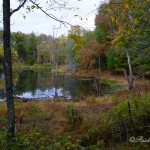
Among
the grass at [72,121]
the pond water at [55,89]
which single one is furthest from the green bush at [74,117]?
the pond water at [55,89]

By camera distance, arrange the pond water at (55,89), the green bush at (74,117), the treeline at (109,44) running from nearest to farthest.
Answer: the treeline at (109,44)
the green bush at (74,117)
the pond water at (55,89)

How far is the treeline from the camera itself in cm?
636

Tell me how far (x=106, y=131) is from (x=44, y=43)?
89.3 meters

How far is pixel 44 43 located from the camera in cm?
9606

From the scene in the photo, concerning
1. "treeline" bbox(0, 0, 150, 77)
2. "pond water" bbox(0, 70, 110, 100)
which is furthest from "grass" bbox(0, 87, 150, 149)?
"pond water" bbox(0, 70, 110, 100)

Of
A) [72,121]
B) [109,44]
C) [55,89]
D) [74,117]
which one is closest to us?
[72,121]

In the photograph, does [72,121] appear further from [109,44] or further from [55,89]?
[109,44]

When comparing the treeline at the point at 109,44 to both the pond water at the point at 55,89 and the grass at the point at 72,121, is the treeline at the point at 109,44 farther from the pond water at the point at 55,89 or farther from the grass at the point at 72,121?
the pond water at the point at 55,89

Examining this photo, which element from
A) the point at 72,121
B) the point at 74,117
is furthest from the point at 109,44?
the point at 72,121

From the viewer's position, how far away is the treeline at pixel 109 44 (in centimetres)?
636

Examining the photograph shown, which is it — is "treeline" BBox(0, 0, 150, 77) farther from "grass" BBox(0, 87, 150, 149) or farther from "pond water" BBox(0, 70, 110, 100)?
"pond water" BBox(0, 70, 110, 100)

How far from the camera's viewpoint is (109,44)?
32.8 metres

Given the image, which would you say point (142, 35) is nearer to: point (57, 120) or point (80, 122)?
point (80, 122)

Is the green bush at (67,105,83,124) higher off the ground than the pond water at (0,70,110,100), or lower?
higher
